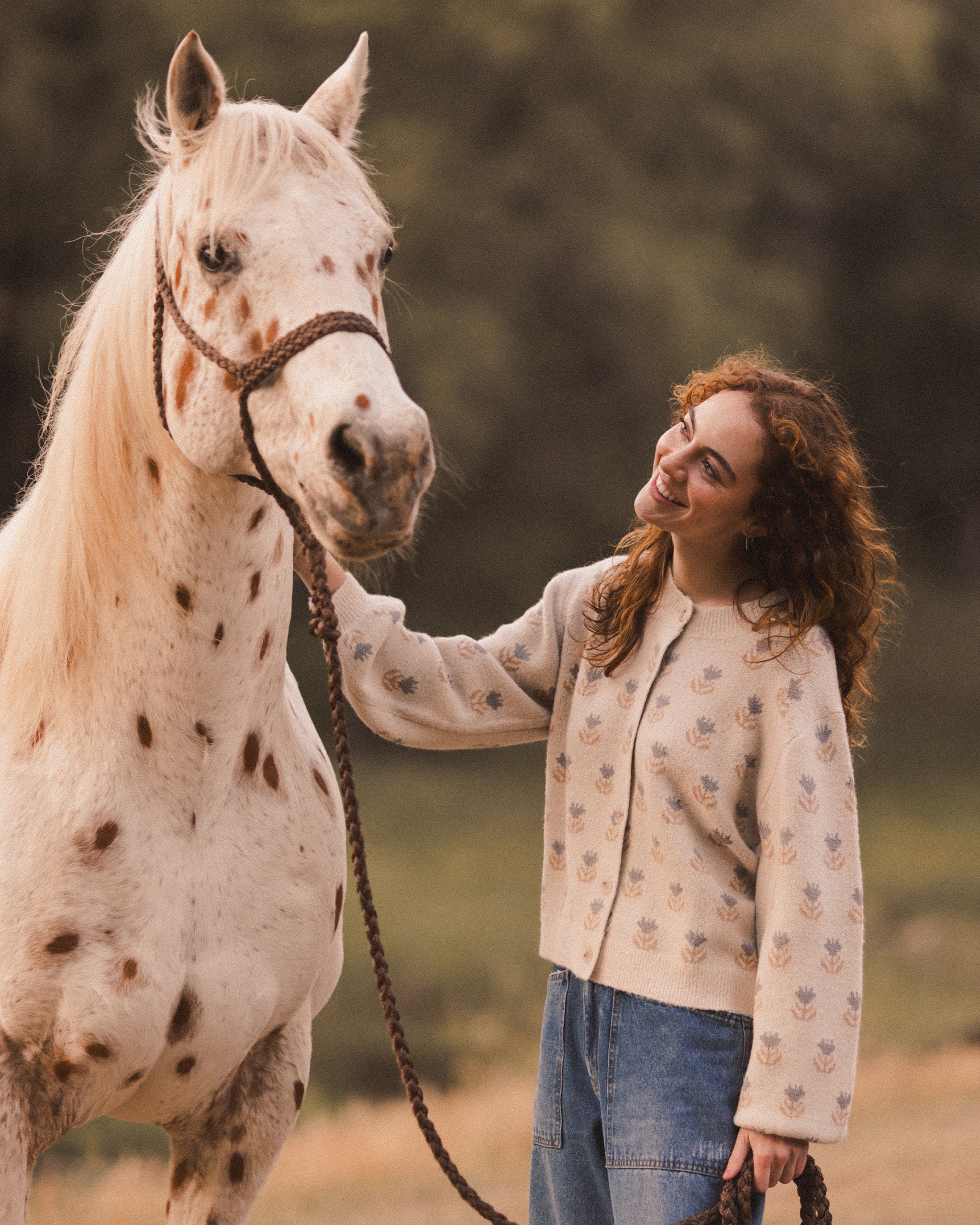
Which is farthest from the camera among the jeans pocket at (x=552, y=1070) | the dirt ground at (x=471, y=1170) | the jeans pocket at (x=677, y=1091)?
the dirt ground at (x=471, y=1170)

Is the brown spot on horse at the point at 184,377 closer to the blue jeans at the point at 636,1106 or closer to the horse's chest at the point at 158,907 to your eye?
the horse's chest at the point at 158,907

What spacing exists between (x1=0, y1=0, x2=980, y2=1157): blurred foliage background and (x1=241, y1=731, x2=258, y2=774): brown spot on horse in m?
2.34

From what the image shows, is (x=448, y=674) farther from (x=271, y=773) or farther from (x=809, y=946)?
(x=809, y=946)

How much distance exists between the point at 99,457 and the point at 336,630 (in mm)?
248

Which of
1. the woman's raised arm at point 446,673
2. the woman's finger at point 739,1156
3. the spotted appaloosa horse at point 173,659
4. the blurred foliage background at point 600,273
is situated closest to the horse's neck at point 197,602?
the spotted appaloosa horse at point 173,659

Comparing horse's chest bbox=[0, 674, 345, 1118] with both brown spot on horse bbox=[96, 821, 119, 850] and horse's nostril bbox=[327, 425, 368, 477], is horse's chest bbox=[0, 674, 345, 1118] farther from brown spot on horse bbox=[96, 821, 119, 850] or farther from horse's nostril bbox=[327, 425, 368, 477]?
horse's nostril bbox=[327, 425, 368, 477]

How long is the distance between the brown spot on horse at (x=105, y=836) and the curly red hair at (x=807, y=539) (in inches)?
18.4

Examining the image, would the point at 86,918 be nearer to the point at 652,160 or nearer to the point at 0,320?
the point at 0,320

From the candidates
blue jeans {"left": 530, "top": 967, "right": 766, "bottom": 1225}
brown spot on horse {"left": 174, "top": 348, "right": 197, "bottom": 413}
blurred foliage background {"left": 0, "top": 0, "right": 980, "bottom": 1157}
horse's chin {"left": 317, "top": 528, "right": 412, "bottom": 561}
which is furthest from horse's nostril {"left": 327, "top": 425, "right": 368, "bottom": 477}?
blurred foliage background {"left": 0, "top": 0, "right": 980, "bottom": 1157}

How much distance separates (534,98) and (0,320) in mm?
1931

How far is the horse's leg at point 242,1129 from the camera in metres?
1.14

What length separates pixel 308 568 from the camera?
1.12m

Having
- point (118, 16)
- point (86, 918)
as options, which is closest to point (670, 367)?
point (118, 16)

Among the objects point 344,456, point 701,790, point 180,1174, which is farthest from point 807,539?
point 180,1174
